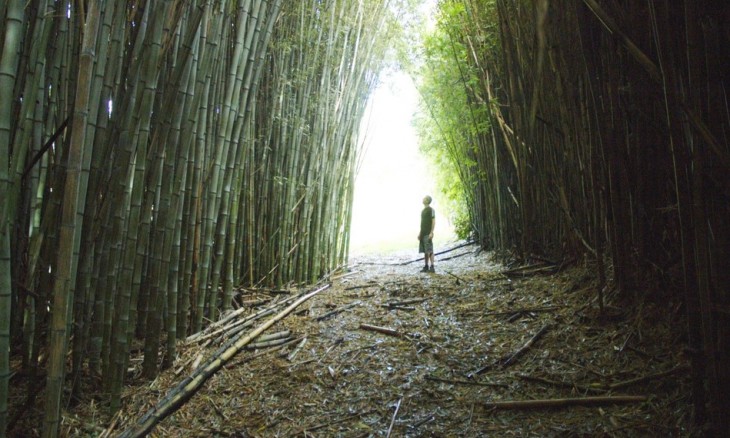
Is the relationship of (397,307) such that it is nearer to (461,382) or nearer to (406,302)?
(406,302)

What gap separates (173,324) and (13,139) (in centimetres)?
96

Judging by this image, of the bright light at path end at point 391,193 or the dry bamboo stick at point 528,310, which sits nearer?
the dry bamboo stick at point 528,310

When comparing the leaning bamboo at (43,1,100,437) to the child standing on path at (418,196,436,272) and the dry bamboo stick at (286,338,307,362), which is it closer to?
the dry bamboo stick at (286,338,307,362)

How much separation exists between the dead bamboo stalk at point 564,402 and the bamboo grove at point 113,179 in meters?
1.40

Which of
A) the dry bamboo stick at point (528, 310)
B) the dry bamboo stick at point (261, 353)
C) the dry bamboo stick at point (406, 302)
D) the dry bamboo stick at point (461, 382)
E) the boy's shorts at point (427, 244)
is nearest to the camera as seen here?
the dry bamboo stick at point (461, 382)

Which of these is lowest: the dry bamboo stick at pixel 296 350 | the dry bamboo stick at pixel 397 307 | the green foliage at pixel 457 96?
the dry bamboo stick at pixel 296 350

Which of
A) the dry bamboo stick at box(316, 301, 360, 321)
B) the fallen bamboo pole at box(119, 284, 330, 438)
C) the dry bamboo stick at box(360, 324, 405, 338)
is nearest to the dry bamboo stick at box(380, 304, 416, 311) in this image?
the dry bamboo stick at box(316, 301, 360, 321)

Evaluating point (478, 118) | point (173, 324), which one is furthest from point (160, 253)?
point (478, 118)

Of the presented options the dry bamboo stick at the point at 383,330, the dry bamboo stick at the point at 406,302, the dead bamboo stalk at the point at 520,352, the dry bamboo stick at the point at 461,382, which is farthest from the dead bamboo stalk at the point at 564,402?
the dry bamboo stick at the point at 406,302

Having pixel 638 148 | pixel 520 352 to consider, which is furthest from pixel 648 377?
pixel 638 148

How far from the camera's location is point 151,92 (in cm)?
154

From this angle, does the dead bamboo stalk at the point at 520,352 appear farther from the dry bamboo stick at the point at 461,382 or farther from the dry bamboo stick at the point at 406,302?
the dry bamboo stick at the point at 406,302

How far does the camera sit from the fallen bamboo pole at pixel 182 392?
1479 millimetres

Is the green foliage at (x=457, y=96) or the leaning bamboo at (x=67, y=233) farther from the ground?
the green foliage at (x=457, y=96)
